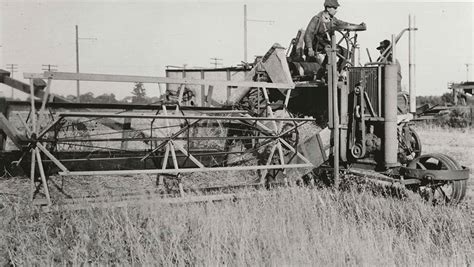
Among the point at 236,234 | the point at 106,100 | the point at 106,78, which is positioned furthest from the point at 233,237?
the point at 106,100

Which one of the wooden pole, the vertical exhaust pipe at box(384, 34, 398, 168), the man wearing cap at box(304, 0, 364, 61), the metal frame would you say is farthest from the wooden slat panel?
the man wearing cap at box(304, 0, 364, 61)

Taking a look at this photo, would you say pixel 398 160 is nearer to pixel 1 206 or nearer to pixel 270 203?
pixel 270 203

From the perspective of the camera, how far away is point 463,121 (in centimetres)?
2834

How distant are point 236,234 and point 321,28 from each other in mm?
4865

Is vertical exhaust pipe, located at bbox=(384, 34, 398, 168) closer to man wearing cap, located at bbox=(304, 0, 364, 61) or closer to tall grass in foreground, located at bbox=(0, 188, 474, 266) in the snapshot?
tall grass in foreground, located at bbox=(0, 188, 474, 266)

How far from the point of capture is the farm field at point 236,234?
158 inches

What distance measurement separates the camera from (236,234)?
4.40 metres

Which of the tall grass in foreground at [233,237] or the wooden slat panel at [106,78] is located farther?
the wooden slat panel at [106,78]

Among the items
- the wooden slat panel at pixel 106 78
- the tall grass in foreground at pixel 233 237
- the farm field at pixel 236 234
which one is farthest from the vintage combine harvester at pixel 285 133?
the tall grass in foreground at pixel 233 237

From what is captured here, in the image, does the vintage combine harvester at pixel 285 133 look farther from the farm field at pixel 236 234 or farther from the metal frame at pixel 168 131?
the farm field at pixel 236 234

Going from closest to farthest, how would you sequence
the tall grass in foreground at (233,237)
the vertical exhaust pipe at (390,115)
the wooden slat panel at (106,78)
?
the tall grass in foreground at (233,237) → the wooden slat panel at (106,78) → the vertical exhaust pipe at (390,115)

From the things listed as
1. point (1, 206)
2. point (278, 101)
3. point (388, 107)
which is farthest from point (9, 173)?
point (388, 107)

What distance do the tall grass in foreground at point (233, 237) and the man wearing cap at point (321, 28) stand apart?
3591 millimetres

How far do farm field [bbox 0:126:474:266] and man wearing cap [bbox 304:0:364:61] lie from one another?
3.34 metres
